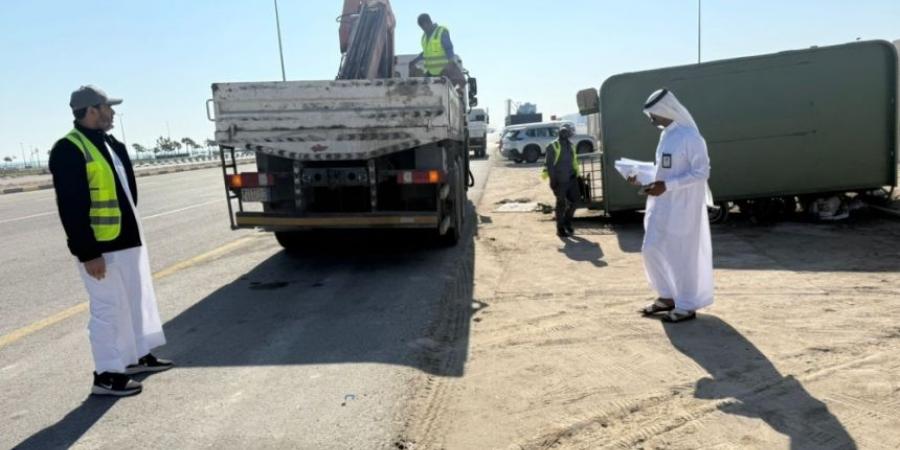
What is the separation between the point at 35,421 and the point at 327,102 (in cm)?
424

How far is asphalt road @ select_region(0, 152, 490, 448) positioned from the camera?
3.33m

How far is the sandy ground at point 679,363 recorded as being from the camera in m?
3.12

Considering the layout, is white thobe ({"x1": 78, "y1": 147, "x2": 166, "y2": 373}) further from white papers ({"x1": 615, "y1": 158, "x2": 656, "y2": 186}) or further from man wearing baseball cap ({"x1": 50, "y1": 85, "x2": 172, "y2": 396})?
white papers ({"x1": 615, "y1": 158, "x2": 656, "y2": 186})

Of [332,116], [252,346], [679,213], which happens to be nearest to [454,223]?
[332,116]

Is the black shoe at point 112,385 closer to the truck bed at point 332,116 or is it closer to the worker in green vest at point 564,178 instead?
the truck bed at point 332,116

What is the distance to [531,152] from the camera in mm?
27594

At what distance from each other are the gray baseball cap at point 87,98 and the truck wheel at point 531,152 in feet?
80.3

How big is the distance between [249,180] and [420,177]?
2.01 m

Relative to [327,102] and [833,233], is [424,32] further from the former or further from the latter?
[833,233]

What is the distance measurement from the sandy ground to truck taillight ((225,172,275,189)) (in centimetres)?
264

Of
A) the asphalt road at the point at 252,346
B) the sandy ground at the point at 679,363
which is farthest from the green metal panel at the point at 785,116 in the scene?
the asphalt road at the point at 252,346

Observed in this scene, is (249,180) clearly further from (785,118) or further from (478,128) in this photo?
(478,128)

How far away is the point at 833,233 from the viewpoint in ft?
27.5

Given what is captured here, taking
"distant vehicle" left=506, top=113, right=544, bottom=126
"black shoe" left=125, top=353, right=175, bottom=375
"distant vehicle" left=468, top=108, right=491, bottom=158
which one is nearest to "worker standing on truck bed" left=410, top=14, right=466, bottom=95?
"black shoe" left=125, top=353, right=175, bottom=375
